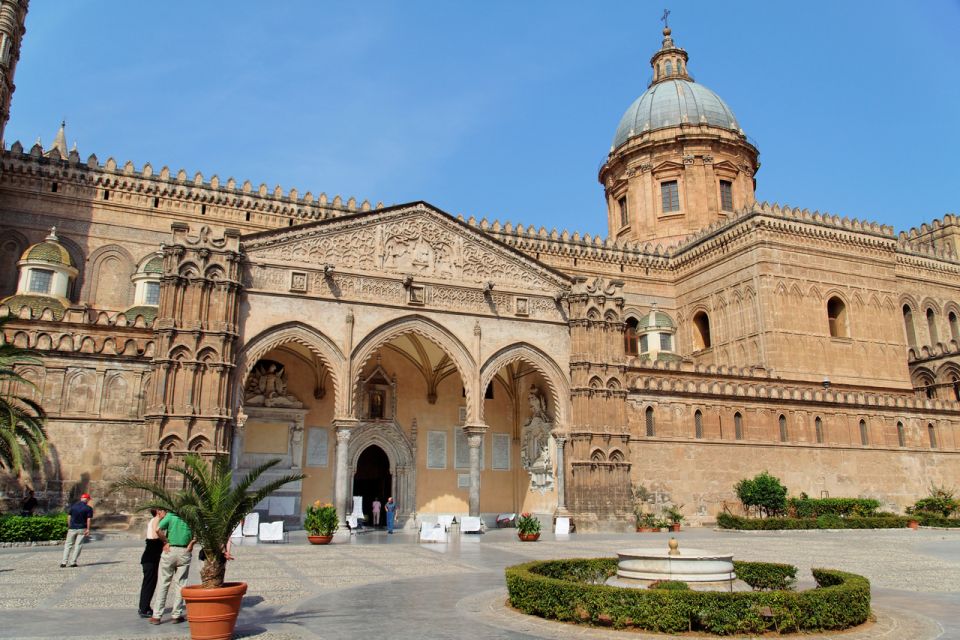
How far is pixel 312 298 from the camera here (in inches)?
979

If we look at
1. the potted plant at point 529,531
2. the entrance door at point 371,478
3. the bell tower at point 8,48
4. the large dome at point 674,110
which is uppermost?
the large dome at point 674,110

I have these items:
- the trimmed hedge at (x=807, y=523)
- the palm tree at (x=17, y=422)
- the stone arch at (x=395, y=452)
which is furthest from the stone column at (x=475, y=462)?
the palm tree at (x=17, y=422)

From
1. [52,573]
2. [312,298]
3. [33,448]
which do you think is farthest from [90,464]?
[52,573]

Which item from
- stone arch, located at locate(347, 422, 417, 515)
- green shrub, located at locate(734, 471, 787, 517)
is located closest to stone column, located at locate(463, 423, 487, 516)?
stone arch, located at locate(347, 422, 417, 515)

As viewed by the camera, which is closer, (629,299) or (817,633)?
(817,633)

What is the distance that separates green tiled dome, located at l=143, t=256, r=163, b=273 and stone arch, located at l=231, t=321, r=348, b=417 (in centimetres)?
868

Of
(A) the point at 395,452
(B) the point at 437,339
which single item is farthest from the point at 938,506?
(A) the point at 395,452

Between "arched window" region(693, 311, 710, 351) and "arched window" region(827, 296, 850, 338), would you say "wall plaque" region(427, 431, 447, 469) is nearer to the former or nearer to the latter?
"arched window" region(693, 311, 710, 351)

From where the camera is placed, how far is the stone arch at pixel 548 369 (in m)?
27.3

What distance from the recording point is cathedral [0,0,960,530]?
2311 centimetres

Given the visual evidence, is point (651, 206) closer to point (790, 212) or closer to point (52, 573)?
point (790, 212)

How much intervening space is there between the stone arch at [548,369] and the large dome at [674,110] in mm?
26396

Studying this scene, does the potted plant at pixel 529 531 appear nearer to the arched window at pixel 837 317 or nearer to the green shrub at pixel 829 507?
the green shrub at pixel 829 507

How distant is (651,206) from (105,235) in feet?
101
